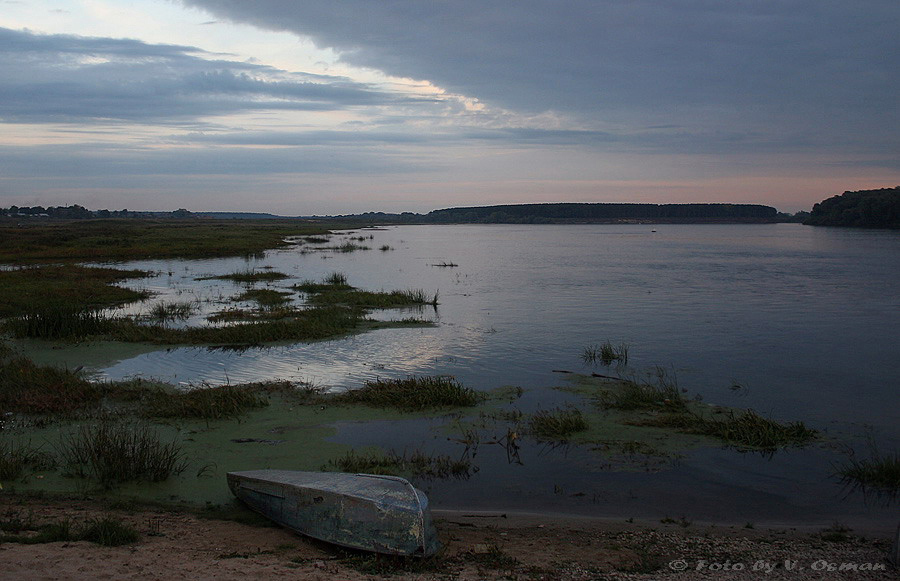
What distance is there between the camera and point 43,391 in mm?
11844

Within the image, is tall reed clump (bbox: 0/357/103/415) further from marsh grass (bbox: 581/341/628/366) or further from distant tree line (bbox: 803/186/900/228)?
distant tree line (bbox: 803/186/900/228)

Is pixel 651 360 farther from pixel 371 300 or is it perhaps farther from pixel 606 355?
pixel 371 300

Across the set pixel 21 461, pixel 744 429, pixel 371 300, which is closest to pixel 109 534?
pixel 21 461

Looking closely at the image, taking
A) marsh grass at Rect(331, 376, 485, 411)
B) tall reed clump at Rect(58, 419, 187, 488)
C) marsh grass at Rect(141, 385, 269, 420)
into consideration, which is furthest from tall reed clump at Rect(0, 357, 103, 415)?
marsh grass at Rect(331, 376, 485, 411)

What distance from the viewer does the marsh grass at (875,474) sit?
28.7 feet

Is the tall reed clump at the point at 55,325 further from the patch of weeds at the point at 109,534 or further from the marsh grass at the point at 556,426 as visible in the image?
the marsh grass at the point at 556,426

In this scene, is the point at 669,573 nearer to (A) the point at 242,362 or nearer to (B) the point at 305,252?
(A) the point at 242,362

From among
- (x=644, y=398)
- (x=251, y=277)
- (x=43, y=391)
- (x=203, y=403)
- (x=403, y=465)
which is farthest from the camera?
(x=251, y=277)

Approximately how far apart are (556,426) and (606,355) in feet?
19.9

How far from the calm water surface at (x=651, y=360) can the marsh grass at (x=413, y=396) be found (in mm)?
904

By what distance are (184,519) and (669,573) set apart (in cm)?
530

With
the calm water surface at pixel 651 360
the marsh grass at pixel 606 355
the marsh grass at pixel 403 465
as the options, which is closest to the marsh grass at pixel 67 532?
the marsh grass at pixel 403 465

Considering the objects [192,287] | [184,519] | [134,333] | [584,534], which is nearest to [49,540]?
[184,519]

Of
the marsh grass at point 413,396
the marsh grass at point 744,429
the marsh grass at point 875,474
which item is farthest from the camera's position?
the marsh grass at point 413,396
